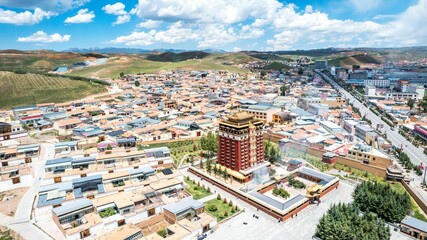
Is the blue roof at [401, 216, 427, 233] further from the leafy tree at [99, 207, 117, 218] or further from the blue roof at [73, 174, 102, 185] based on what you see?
the blue roof at [73, 174, 102, 185]

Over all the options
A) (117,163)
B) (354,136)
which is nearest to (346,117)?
(354,136)

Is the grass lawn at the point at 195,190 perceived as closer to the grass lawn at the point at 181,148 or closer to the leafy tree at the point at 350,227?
the grass lawn at the point at 181,148

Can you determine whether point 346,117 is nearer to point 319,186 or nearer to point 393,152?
point 393,152

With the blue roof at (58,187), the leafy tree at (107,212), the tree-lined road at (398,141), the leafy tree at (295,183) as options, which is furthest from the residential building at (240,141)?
the tree-lined road at (398,141)

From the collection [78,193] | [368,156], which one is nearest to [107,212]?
[78,193]

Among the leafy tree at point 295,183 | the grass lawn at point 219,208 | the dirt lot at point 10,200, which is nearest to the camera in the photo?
the grass lawn at point 219,208

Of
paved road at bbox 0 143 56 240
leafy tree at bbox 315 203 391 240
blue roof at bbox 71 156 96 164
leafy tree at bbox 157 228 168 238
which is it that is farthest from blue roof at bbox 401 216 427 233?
blue roof at bbox 71 156 96 164

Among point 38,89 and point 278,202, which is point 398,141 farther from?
point 38,89
